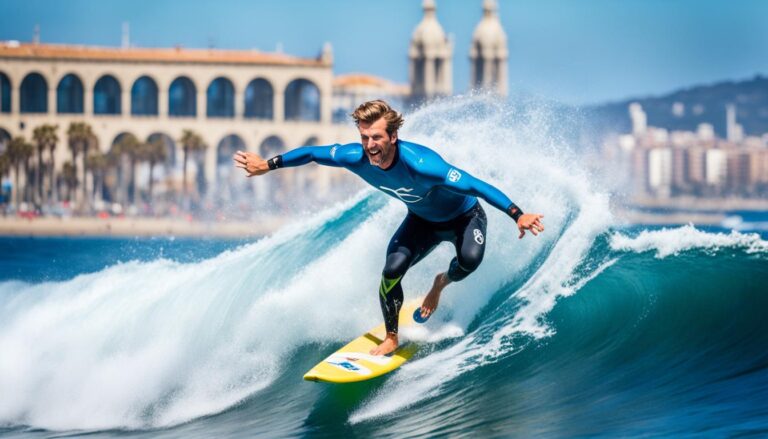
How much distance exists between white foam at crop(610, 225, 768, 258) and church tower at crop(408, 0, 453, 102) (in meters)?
91.2

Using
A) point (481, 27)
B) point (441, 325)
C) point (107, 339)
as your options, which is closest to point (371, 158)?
point (441, 325)

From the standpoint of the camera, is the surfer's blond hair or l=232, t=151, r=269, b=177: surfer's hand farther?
l=232, t=151, r=269, b=177: surfer's hand

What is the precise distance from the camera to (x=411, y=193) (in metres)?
8.53

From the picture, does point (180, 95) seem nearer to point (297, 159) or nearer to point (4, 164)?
point (4, 164)

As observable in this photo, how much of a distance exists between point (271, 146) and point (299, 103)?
428 centimetres

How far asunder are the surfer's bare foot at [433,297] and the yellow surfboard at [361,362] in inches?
11.1

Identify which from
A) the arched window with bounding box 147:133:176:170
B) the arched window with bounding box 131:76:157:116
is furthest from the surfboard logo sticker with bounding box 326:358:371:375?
the arched window with bounding box 131:76:157:116

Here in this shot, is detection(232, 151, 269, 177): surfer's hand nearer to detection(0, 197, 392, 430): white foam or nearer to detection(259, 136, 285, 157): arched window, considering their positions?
detection(0, 197, 392, 430): white foam

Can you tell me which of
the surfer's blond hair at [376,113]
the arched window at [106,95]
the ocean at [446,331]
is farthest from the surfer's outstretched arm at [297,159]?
the arched window at [106,95]

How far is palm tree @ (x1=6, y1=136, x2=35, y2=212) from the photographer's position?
74812 millimetres

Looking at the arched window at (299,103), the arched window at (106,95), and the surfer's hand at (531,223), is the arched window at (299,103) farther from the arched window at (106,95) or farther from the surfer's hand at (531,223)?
the surfer's hand at (531,223)

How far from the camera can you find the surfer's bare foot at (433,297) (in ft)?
29.6

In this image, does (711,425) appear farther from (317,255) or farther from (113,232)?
(113,232)

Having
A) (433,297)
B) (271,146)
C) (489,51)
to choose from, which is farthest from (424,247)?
(489,51)
